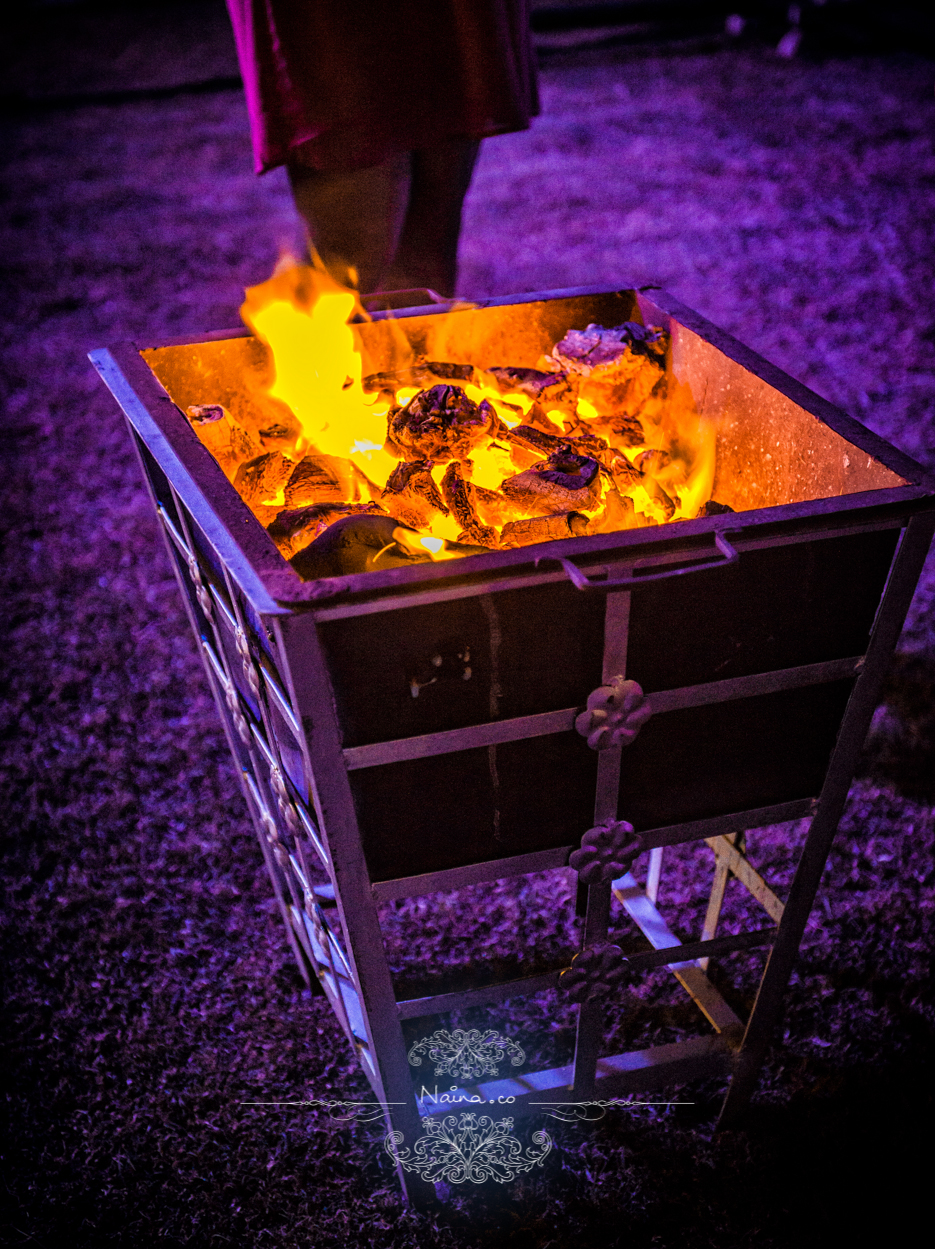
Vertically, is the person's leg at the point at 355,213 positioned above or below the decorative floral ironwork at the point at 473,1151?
above

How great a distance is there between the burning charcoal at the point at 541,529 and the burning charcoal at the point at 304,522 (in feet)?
0.51

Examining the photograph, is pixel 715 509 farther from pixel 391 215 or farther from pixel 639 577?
pixel 391 215

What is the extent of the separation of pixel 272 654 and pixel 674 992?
3.59 feet

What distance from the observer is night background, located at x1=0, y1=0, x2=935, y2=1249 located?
4.56ft

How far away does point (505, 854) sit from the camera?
111cm

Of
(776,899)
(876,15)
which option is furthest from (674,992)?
(876,15)

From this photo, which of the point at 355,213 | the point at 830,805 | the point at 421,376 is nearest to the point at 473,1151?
the point at 830,805

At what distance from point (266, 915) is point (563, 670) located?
110 centimetres

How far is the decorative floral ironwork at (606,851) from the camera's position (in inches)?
43.5

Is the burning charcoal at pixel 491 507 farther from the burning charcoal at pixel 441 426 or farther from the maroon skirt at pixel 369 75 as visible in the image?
the maroon skirt at pixel 369 75

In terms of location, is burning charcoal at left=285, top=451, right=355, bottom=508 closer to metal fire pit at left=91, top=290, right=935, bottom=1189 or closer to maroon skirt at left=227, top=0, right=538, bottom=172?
metal fire pit at left=91, top=290, right=935, bottom=1189

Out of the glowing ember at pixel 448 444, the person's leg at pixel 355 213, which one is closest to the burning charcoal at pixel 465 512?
the glowing ember at pixel 448 444

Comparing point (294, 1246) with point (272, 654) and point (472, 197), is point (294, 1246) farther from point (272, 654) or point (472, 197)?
point (472, 197)

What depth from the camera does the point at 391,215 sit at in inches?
69.3
